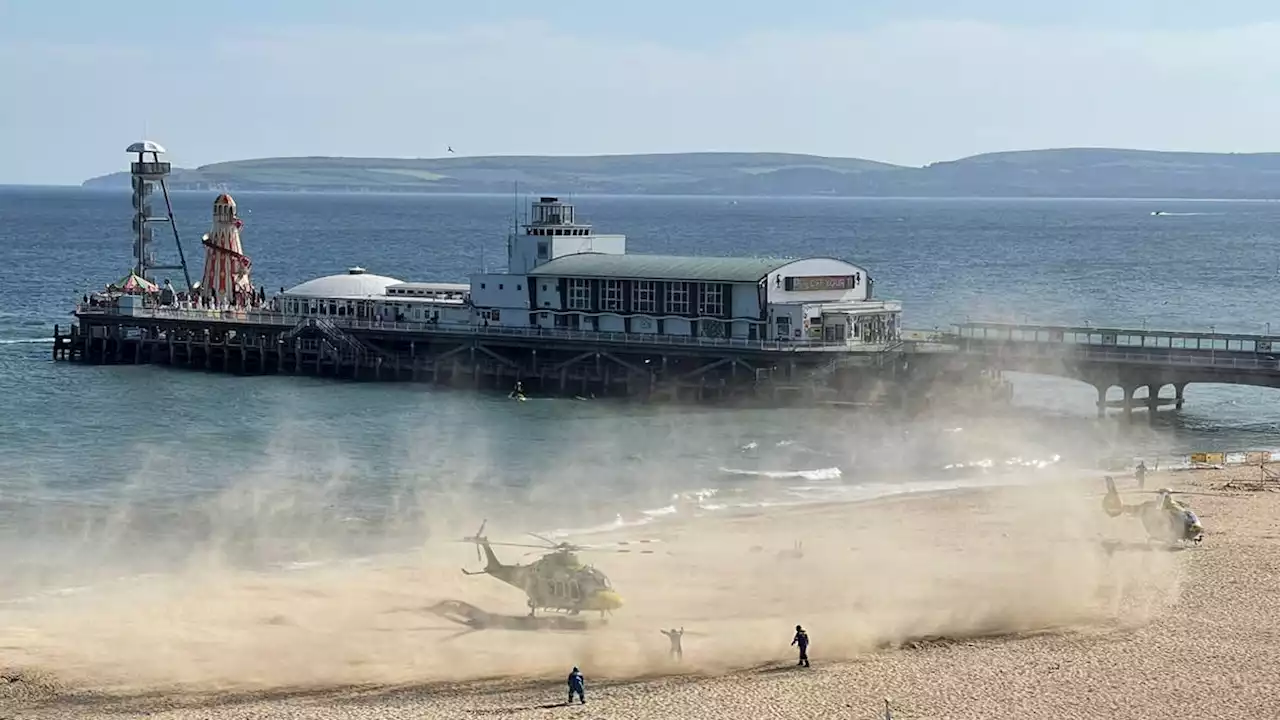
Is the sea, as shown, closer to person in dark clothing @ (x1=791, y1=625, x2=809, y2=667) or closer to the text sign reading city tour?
the text sign reading city tour

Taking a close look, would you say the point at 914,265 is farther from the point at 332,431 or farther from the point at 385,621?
the point at 385,621

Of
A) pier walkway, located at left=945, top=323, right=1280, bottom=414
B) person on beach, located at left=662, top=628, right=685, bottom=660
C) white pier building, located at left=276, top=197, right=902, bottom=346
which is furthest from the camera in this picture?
white pier building, located at left=276, top=197, right=902, bottom=346

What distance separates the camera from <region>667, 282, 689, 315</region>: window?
8638cm

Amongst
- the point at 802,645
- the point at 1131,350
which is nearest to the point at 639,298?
the point at 1131,350

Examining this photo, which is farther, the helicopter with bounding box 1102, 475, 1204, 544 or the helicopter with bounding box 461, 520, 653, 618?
the helicopter with bounding box 1102, 475, 1204, 544

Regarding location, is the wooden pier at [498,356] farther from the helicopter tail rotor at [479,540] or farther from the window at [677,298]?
the helicopter tail rotor at [479,540]

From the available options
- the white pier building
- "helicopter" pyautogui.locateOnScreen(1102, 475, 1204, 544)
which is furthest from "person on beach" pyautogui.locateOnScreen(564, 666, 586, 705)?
the white pier building

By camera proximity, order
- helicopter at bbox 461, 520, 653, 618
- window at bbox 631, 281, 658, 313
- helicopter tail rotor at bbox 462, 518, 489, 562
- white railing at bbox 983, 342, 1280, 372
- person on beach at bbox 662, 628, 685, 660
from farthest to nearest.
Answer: window at bbox 631, 281, 658, 313
white railing at bbox 983, 342, 1280, 372
helicopter tail rotor at bbox 462, 518, 489, 562
helicopter at bbox 461, 520, 653, 618
person on beach at bbox 662, 628, 685, 660

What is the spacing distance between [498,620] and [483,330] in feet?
153

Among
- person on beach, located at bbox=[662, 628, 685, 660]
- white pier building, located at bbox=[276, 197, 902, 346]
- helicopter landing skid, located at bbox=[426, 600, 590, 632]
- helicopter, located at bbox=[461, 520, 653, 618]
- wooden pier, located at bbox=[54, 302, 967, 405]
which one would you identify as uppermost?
white pier building, located at bbox=[276, 197, 902, 346]

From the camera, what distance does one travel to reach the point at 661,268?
87688 mm

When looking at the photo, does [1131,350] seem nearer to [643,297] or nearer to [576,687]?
[643,297]

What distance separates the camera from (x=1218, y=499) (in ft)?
193

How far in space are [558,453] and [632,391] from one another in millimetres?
14915
